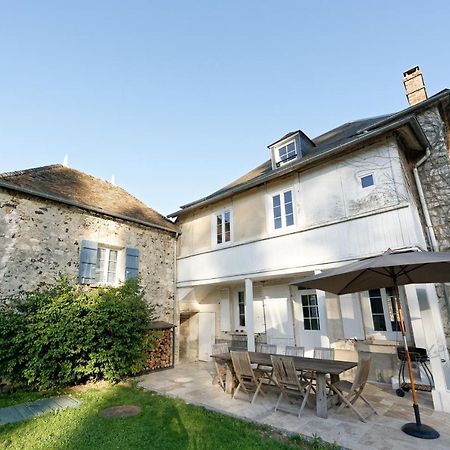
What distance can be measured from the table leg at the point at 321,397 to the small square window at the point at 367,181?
448 centimetres

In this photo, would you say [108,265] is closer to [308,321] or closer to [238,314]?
[238,314]

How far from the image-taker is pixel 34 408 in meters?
5.27

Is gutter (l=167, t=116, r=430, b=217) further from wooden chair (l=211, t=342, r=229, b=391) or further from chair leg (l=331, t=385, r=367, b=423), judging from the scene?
chair leg (l=331, t=385, r=367, b=423)

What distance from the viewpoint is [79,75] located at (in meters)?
7.85

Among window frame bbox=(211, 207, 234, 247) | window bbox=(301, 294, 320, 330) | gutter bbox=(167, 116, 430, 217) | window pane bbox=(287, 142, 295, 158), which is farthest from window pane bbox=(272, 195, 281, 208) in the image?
window bbox=(301, 294, 320, 330)

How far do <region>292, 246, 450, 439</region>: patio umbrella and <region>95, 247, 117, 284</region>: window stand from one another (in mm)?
6761

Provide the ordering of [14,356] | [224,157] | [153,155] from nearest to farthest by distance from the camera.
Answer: [14,356] → [153,155] → [224,157]

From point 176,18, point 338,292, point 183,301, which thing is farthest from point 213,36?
point 183,301

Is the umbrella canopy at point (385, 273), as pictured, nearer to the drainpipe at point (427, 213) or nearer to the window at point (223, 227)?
the drainpipe at point (427, 213)

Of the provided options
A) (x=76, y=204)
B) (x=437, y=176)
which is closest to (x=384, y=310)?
(x=437, y=176)

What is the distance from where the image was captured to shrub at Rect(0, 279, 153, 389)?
626 cm

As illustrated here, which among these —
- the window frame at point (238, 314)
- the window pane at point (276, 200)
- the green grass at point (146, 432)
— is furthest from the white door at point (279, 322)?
the green grass at point (146, 432)

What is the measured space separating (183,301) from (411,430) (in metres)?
8.28

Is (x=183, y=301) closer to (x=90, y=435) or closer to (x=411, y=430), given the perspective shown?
(x=90, y=435)
